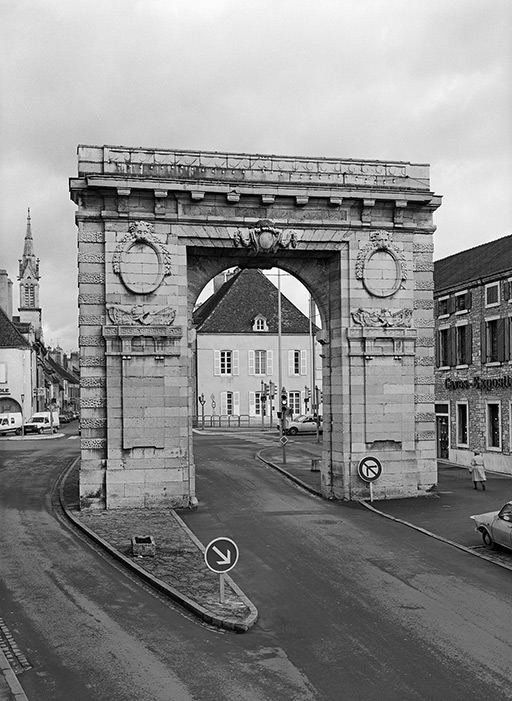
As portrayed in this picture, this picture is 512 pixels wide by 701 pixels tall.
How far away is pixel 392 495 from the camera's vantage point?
81.1ft

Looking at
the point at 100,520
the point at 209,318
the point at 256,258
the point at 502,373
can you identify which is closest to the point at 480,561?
the point at 100,520

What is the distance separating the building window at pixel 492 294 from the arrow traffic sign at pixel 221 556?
23298 mm

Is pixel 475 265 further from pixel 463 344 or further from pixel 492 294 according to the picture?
pixel 492 294

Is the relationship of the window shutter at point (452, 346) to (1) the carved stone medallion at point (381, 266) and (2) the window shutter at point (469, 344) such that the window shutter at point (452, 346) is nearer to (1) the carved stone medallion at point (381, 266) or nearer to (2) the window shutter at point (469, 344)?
(2) the window shutter at point (469, 344)

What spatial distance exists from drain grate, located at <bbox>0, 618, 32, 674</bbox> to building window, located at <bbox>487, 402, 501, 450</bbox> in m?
26.0

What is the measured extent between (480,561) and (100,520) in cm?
1037

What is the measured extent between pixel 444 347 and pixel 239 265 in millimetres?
16487

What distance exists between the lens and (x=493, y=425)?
3444cm

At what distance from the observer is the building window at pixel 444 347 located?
3797 centimetres

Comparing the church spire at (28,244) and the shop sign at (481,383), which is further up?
the church spire at (28,244)

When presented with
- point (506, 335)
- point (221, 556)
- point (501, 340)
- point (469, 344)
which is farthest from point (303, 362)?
point (221, 556)

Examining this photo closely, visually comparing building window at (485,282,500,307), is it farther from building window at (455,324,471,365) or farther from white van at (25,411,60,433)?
white van at (25,411,60,433)

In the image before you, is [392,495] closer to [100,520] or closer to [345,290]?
[345,290]

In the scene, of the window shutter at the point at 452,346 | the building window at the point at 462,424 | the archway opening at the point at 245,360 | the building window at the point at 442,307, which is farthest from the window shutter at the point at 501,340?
the archway opening at the point at 245,360
